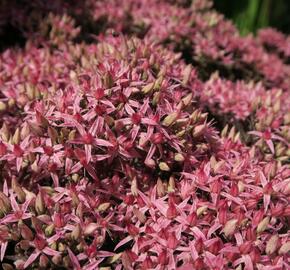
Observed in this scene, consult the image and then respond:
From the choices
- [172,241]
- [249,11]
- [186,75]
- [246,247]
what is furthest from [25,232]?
[249,11]

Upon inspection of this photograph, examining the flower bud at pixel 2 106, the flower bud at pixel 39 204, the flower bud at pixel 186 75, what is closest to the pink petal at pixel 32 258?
the flower bud at pixel 39 204

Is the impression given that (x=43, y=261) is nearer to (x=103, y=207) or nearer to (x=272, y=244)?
(x=103, y=207)

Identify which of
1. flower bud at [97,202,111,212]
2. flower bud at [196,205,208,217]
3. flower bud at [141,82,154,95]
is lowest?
flower bud at [97,202,111,212]

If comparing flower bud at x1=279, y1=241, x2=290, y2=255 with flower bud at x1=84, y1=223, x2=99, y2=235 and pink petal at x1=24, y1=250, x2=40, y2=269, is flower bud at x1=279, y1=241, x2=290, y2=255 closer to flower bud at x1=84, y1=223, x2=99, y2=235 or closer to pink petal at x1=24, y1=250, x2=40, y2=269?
flower bud at x1=84, y1=223, x2=99, y2=235

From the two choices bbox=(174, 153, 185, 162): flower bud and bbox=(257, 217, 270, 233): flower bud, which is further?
bbox=(174, 153, 185, 162): flower bud

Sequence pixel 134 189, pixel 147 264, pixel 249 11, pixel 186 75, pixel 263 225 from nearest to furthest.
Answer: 1. pixel 147 264
2. pixel 263 225
3. pixel 134 189
4. pixel 186 75
5. pixel 249 11

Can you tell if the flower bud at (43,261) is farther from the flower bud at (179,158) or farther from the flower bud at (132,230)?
the flower bud at (179,158)

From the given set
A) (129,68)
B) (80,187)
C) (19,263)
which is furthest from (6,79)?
(19,263)

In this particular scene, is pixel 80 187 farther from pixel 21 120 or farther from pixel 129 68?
pixel 21 120

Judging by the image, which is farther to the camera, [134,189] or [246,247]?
[134,189]

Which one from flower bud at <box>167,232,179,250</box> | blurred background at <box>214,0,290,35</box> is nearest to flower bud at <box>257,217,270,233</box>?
flower bud at <box>167,232,179,250</box>

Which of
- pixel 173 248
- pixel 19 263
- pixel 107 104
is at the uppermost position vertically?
pixel 107 104
